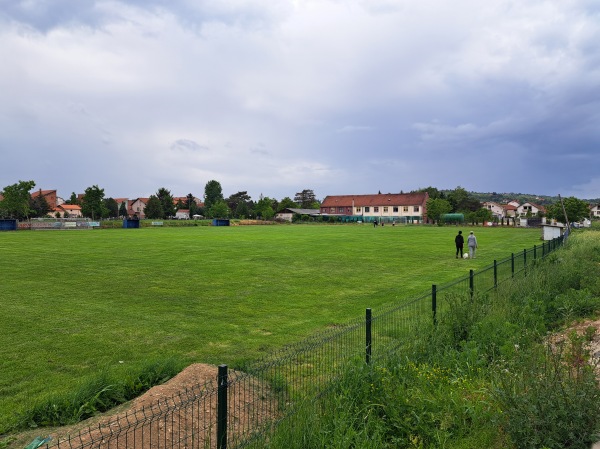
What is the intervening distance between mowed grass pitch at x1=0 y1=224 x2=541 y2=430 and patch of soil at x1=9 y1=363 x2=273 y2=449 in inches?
59.8

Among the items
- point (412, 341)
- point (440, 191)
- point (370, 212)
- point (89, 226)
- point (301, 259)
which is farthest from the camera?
point (440, 191)

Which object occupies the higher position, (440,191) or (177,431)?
(440,191)

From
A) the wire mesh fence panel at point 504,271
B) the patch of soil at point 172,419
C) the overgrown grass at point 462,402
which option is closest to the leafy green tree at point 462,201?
the wire mesh fence panel at point 504,271

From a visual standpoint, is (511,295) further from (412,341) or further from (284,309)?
(284,309)

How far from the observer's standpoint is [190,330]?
443 inches

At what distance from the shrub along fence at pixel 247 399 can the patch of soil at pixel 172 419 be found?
0.5 inches

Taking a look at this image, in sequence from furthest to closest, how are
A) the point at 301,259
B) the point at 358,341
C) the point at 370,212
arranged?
1. the point at 370,212
2. the point at 301,259
3. the point at 358,341

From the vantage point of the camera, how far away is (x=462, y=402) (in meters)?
5.93

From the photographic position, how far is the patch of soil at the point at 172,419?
5.15m

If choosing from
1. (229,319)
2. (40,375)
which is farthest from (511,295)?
(40,375)

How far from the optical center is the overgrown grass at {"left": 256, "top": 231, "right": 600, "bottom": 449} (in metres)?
4.87

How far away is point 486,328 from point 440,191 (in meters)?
148

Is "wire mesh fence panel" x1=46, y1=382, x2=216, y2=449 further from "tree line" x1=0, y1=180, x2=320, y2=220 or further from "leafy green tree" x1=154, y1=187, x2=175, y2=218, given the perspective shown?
"leafy green tree" x1=154, y1=187, x2=175, y2=218

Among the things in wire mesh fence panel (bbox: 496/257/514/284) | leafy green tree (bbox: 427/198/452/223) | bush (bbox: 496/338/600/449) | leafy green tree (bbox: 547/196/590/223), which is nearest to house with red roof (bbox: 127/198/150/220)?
leafy green tree (bbox: 427/198/452/223)
